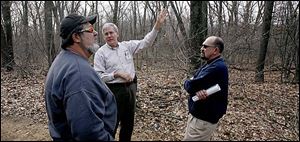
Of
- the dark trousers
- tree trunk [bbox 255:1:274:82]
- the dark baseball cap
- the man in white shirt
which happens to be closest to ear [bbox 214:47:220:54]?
the man in white shirt

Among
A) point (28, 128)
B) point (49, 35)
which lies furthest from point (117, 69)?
point (49, 35)

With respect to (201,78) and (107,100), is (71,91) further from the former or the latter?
(201,78)

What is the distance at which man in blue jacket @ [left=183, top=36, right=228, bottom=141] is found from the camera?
11.4 feet

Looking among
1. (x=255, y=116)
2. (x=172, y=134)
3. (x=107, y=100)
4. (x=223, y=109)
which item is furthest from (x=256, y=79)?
Answer: (x=107, y=100)

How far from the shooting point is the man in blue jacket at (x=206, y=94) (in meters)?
3.49

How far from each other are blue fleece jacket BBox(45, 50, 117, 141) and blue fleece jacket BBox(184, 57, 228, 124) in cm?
156

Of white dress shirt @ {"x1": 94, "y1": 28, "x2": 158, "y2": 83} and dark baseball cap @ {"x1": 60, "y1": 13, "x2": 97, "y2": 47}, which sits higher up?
dark baseball cap @ {"x1": 60, "y1": 13, "x2": 97, "y2": 47}

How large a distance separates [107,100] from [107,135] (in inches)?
10.6

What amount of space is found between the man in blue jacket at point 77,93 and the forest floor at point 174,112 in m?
1.40

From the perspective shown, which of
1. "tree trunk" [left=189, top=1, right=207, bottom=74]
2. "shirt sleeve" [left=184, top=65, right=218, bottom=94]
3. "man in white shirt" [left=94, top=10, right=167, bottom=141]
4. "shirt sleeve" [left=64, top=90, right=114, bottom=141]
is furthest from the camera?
"tree trunk" [left=189, top=1, right=207, bottom=74]

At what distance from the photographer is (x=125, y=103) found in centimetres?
423

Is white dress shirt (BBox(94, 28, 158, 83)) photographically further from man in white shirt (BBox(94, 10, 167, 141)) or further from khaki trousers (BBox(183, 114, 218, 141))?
khaki trousers (BBox(183, 114, 218, 141))

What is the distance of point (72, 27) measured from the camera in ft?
7.27

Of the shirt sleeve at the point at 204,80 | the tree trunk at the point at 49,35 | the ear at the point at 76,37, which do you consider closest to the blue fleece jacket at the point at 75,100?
the ear at the point at 76,37
